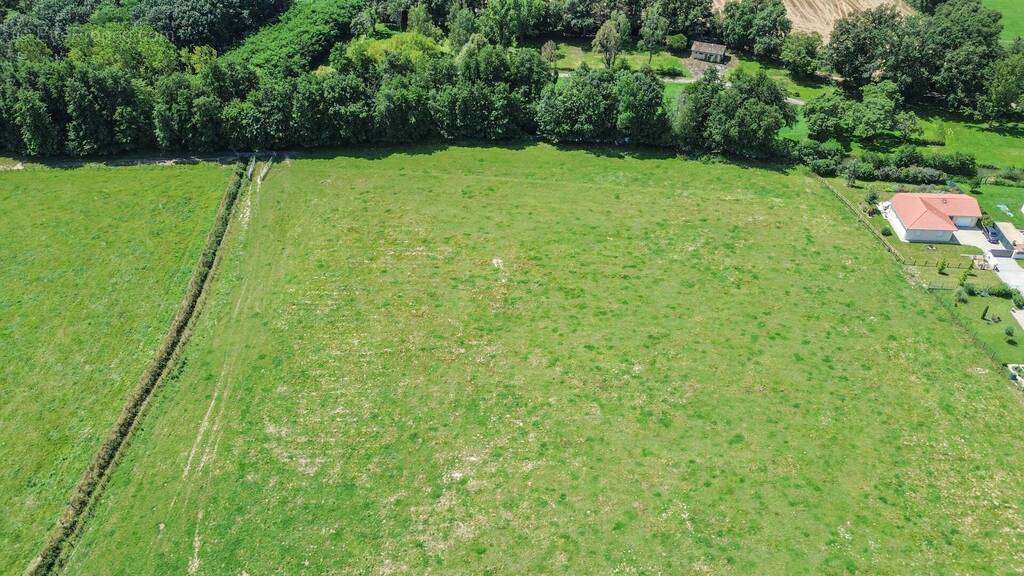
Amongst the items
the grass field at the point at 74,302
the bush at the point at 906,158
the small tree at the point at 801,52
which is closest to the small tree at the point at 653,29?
the small tree at the point at 801,52

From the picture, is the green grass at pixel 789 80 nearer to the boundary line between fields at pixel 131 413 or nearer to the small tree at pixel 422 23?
the small tree at pixel 422 23

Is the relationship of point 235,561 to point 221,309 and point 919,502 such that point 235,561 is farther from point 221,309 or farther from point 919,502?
point 919,502

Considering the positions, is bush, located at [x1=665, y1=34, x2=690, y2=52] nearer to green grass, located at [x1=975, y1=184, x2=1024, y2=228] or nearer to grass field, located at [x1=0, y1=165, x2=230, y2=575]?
green grass, located at [x1=975, y1=184, x2=1024, y2=228]

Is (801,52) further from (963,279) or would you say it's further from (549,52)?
(963,279)

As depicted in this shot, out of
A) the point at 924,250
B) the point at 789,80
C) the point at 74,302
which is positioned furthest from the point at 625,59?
the point at 74,302

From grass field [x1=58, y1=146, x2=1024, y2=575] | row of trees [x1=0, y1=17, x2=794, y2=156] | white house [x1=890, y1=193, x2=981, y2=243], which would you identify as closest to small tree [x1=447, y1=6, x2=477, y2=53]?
row of trees [x1=0, y1=17, x2=794, y2=156]

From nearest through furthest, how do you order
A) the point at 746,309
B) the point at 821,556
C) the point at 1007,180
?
the point at 821,556, the point at 746,309, the point at 1007,180

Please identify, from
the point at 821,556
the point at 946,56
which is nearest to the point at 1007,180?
the point at 946,56
